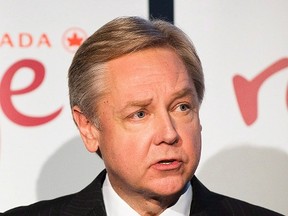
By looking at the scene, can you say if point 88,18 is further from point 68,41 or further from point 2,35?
point 2,35

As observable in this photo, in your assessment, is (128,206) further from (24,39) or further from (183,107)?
(24,39)

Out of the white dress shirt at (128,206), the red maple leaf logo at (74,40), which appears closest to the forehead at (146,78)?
the white dress shirt at (128,206)

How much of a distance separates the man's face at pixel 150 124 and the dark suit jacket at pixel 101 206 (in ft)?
0.32

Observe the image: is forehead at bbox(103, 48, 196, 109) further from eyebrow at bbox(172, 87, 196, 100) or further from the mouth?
the mouth

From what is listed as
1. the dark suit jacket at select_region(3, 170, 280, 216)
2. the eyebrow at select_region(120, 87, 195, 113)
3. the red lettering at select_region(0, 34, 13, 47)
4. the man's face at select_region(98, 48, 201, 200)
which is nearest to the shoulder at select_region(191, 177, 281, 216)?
the dark suit jacket at select_region(3, 170, 280, 216)

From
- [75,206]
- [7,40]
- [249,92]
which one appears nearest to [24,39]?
[7,40]

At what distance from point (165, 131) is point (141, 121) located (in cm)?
6

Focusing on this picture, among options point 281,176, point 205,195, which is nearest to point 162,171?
point 205,195

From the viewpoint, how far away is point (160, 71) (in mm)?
1595

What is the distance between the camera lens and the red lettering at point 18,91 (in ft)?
6.52

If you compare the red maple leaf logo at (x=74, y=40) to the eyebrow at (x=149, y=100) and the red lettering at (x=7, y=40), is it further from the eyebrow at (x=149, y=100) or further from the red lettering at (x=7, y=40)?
the eyebrow at (x=149, y=100)

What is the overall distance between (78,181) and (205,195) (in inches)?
18.5

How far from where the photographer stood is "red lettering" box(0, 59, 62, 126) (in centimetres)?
199

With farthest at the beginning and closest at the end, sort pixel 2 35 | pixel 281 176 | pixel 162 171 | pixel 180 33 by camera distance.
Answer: pixel 281 176 < pixel 2 35 < pixel 180 33 < pixel 162 171
